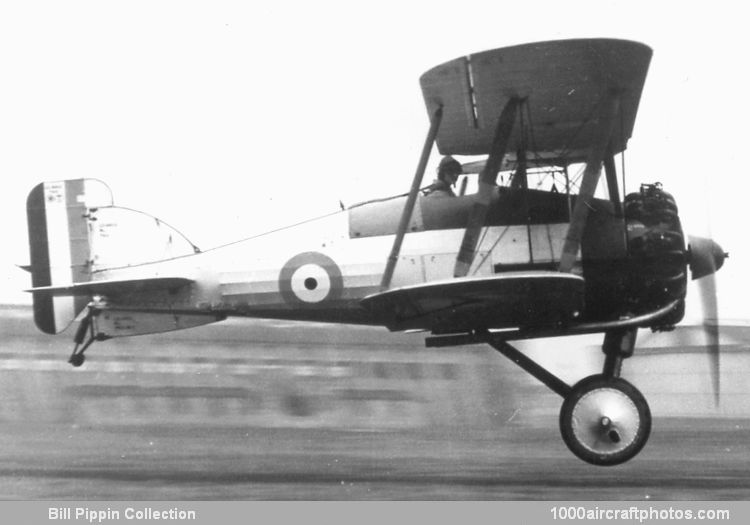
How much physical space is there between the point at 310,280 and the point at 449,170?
1.19m

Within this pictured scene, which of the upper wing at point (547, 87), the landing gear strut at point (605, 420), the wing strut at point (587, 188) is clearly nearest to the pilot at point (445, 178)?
the upper wing at point (547, 87)

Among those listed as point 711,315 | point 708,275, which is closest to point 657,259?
point 708,275

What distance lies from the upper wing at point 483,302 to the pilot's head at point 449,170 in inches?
37.4

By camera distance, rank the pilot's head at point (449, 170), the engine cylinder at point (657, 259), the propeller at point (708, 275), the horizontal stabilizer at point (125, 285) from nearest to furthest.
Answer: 1. the engine cylinder at point (657, 259)
2. the propeller at point (708, 275)
3. the pilot's head at point (449, 170)
4. the horizontal stabilizer at point (125, 285)

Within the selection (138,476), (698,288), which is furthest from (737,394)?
(138,476)

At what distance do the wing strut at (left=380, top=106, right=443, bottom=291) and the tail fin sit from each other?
246 centimetres

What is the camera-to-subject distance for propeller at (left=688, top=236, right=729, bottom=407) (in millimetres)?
6953

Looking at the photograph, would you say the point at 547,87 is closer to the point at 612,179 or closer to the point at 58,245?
the point at 612,179

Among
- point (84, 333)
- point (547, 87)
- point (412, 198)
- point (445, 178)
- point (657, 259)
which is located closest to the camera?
point (547, 87)

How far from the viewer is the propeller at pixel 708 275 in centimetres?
695

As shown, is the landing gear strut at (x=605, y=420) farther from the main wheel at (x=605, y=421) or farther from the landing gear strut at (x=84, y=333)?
the landing gear strut at (x=84, y=333)

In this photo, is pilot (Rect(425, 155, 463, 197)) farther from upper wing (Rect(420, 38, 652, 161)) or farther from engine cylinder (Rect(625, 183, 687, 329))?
engine cylinder (Rect(625, 183, 687, 329))

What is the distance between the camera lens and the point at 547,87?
6.41 meters
